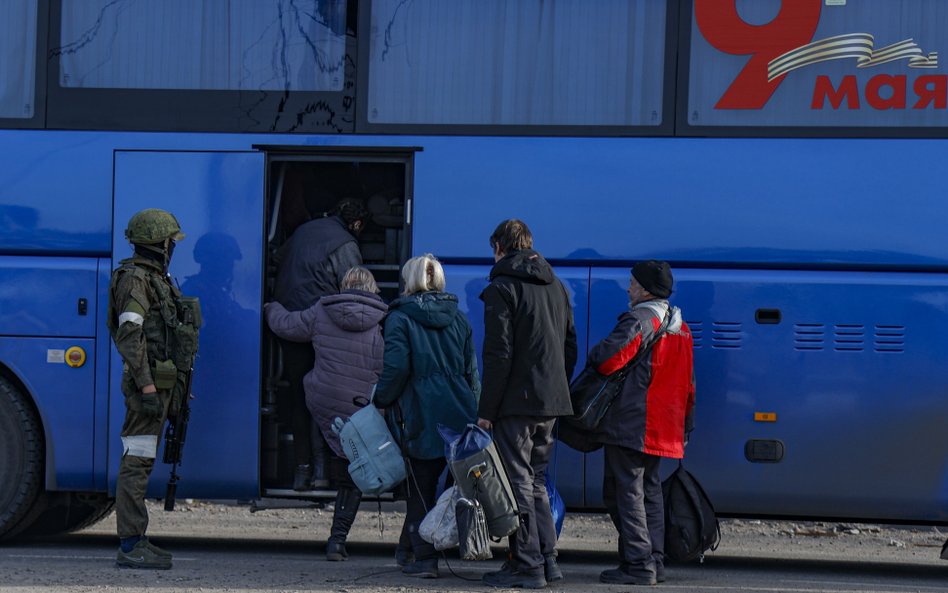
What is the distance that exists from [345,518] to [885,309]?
338 centimetres

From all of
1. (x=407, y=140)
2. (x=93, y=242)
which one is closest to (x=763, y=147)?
(x=407, y=140)

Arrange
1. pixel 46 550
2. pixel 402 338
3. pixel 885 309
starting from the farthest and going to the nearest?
pixel 46 550
pixel 885 309
pixel 402 338

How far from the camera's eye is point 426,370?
717cm

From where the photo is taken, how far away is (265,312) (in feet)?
26.5

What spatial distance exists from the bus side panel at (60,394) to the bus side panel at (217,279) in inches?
6.1

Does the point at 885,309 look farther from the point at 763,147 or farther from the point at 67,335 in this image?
the point at 67,335

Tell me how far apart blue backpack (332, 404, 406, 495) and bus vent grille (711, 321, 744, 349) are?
1.99 m

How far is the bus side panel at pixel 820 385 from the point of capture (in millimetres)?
7703

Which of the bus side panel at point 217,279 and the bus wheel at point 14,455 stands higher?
the bus side panel at point 217,279

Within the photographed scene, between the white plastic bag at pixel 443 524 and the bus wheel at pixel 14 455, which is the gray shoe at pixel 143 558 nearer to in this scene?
the bus wheel at pixel 14 455

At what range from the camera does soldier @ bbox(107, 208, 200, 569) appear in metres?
7.25

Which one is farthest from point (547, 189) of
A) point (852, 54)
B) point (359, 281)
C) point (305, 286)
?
point (852, 54)

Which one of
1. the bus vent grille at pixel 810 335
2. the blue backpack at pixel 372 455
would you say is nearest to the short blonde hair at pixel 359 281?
the blue backpack at pixel 372 455

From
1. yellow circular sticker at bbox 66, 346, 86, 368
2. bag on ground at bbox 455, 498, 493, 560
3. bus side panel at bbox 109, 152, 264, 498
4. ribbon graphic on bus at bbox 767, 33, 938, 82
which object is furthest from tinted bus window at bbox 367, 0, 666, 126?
bag on ground at bbox 455, 498, 493, 560
